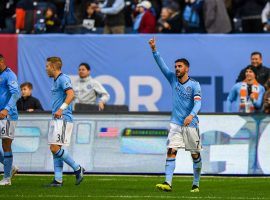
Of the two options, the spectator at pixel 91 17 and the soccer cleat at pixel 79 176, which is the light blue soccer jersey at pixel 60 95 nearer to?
the soccer cleat at pixel 79 176

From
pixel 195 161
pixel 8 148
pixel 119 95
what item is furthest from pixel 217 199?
pixel 119 95

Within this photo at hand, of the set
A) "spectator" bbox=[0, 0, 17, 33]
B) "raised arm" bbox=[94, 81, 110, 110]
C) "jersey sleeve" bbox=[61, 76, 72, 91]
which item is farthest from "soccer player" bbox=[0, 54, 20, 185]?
"spectator" bbox=[0, 0, 17, 33]

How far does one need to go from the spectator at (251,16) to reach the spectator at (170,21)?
146 cm

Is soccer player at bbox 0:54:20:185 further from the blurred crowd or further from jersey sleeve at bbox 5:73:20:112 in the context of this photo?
the blurred crowd

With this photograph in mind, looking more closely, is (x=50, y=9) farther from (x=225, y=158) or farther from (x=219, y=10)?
(x=225, y=158)

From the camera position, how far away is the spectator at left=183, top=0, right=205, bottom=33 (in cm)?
2234

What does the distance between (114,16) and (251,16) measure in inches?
123

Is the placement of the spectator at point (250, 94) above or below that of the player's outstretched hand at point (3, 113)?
above

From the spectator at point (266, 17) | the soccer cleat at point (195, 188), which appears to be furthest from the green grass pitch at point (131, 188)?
the spectator at point (266, 17)

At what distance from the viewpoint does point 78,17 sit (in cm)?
2306

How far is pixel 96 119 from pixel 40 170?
144cm

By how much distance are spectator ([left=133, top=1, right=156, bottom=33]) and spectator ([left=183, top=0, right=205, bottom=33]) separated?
75 centimetres

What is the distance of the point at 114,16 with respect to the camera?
2270 centimetres

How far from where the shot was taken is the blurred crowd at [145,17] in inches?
878
